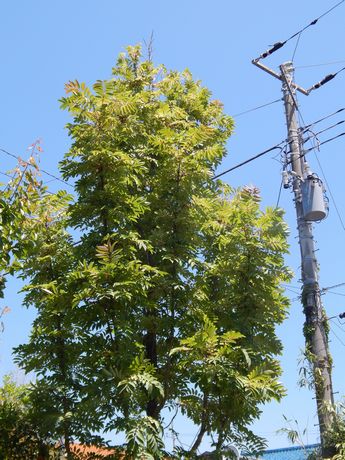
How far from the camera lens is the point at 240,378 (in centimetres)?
793

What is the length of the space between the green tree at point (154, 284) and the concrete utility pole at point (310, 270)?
901mm

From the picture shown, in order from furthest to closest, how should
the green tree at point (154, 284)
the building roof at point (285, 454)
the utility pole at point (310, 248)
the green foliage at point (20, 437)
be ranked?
the building roof at point (285, 454)
the utility pole at point (310, 248)
the green foliage at point (20, 437)
the green tree at point (154, 284)

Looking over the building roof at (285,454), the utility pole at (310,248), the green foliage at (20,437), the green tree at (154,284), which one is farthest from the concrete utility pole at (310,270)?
the building roof at (285,454)

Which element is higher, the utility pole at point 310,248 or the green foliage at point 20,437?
the utility pole at point 310,248

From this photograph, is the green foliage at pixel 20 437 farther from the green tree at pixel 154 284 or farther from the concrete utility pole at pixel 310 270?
the concrete utility pole at pixel 310 270

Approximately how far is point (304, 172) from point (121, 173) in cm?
448

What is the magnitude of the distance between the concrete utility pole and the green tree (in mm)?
901

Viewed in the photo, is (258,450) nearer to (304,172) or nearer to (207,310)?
(207,310)

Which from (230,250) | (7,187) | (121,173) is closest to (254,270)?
(230,250)

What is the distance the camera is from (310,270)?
10.8 metres

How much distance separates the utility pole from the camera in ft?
32.8

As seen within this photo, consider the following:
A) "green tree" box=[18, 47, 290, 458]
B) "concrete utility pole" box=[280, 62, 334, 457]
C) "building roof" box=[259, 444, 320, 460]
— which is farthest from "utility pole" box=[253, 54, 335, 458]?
"building roof" box=[259, 444, 320, 460]

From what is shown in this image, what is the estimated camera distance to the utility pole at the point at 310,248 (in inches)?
394

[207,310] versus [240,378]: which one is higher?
[207,310]
